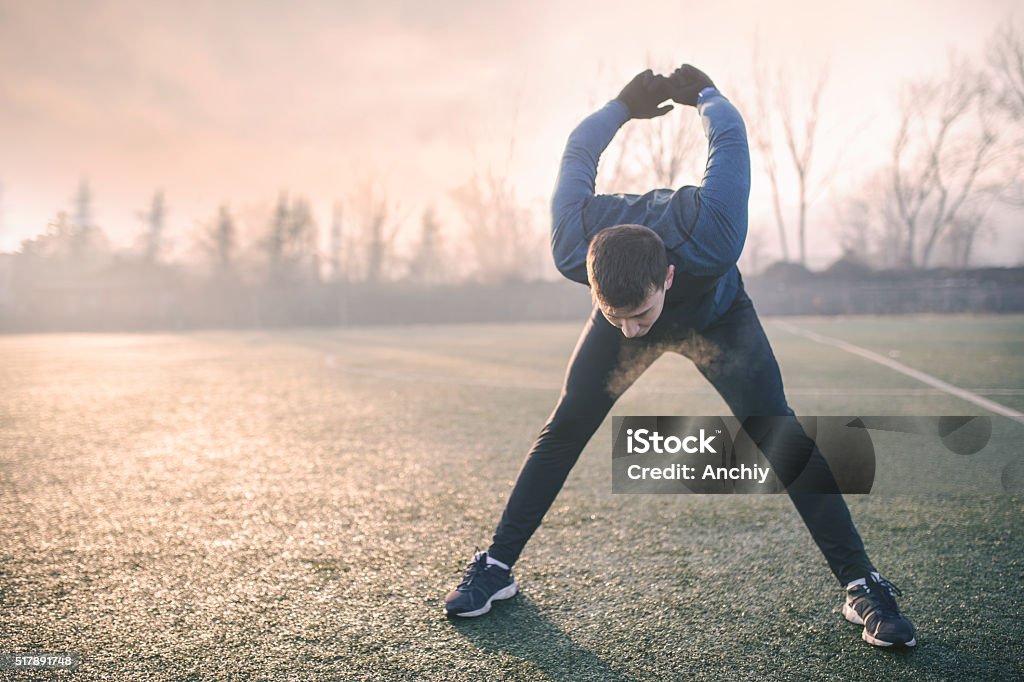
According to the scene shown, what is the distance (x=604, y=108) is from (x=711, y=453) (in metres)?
2.58

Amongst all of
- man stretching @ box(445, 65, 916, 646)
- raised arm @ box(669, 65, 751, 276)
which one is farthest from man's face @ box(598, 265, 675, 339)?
raised arm @ box(669, 65, 751, 276)

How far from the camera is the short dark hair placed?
1.88 metres

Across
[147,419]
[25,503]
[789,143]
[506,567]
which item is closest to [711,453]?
[506,567]

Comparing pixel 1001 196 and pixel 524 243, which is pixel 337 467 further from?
pixel 524 243

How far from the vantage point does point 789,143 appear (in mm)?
43000

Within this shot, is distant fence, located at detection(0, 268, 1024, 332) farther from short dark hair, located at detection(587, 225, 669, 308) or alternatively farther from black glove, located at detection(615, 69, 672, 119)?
short dark hair, located at detection(587, 225, 669, 308)

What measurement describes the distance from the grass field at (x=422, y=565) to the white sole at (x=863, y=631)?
3 centimetres

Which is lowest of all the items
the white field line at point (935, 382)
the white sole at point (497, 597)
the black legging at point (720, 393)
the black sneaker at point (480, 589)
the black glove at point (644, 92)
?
the white sole at point (497, 597)

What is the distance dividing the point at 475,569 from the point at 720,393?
103 cm

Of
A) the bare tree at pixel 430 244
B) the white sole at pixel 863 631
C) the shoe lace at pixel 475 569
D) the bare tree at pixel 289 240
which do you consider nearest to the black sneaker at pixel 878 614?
the white sole at pixel 863 631

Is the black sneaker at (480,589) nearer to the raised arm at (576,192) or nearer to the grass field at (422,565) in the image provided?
the grass field at (422,565)

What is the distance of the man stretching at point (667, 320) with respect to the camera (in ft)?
6.52

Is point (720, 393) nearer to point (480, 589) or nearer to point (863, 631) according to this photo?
point (863, 631)

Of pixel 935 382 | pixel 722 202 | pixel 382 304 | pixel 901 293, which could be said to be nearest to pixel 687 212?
pixel 722 202
